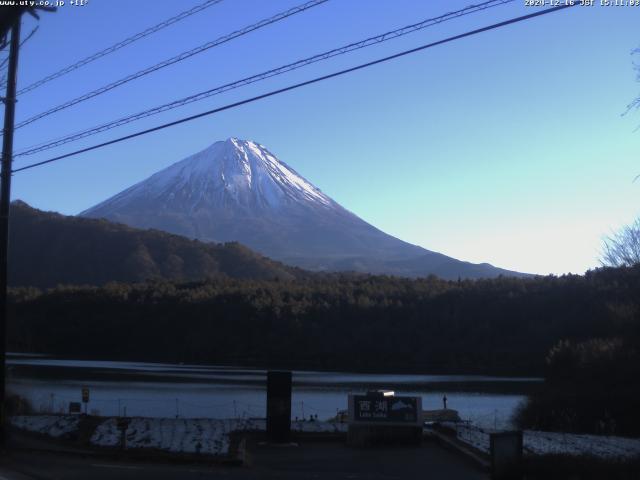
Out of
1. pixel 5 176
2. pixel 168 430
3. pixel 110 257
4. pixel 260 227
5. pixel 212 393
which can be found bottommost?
pixel 168 430

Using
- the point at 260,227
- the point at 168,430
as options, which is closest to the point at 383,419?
the point at 168,430

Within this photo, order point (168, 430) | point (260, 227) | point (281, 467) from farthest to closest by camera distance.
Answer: point (260, 227)
point (168, 430)
point (281, 467)

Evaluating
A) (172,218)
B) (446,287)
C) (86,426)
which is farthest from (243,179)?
(86,426)

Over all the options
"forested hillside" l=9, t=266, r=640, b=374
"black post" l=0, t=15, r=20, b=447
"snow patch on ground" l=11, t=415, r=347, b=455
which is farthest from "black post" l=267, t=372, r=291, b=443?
"forested hillside" l=9, t=266, r=640, b=374

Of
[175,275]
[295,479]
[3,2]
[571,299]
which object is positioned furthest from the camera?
[175,275]

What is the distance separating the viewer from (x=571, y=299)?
72375 mm

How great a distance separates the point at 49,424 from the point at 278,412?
5.84 metres

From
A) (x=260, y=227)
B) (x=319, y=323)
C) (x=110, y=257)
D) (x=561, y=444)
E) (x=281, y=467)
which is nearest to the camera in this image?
(x=281, y=467)

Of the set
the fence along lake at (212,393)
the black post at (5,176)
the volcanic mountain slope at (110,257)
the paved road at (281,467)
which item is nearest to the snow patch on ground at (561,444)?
the paved road at (281,467)

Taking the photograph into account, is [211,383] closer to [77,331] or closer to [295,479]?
[295,479]

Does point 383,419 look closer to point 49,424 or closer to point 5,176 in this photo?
point 49,424

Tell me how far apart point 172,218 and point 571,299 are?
398ft

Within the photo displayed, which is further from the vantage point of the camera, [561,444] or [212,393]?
[212,393]

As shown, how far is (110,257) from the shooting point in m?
130
